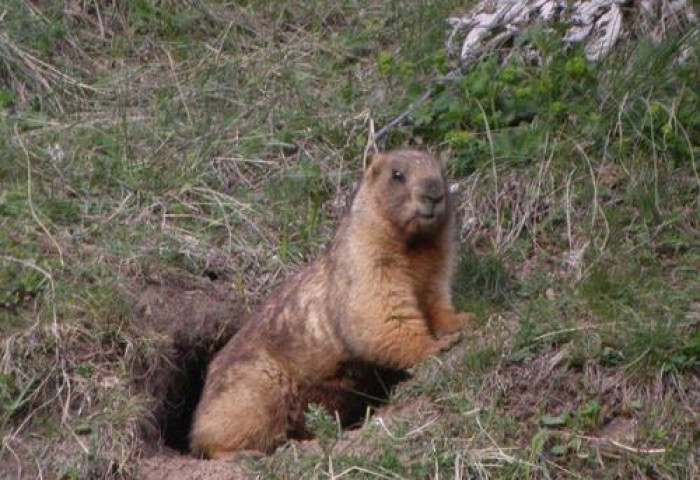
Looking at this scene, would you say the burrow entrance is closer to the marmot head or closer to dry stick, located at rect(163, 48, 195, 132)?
the marmot head

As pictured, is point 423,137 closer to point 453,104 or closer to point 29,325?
point 453,104

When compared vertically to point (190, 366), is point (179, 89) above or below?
above

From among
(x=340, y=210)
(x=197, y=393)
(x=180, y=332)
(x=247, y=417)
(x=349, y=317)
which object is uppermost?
(x=349, y=317)

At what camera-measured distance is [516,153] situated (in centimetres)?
843

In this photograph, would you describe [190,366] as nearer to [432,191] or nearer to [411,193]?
[411,193]

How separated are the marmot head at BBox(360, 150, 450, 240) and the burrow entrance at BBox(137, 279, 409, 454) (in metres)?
0.73

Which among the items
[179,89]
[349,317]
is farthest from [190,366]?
[179,89]

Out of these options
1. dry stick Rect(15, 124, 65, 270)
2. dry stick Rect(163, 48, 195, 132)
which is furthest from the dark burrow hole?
dry stick Rect(163, 48, 195, 132)

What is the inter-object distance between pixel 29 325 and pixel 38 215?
3.72 ft

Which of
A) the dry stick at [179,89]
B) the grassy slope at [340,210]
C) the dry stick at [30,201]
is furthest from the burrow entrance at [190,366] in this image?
the dry stick at [179,89]

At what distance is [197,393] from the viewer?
8320 mm

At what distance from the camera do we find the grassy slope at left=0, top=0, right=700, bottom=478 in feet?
21.2

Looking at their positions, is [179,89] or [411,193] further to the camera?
[179,89]

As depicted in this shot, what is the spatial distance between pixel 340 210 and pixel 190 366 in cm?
128
